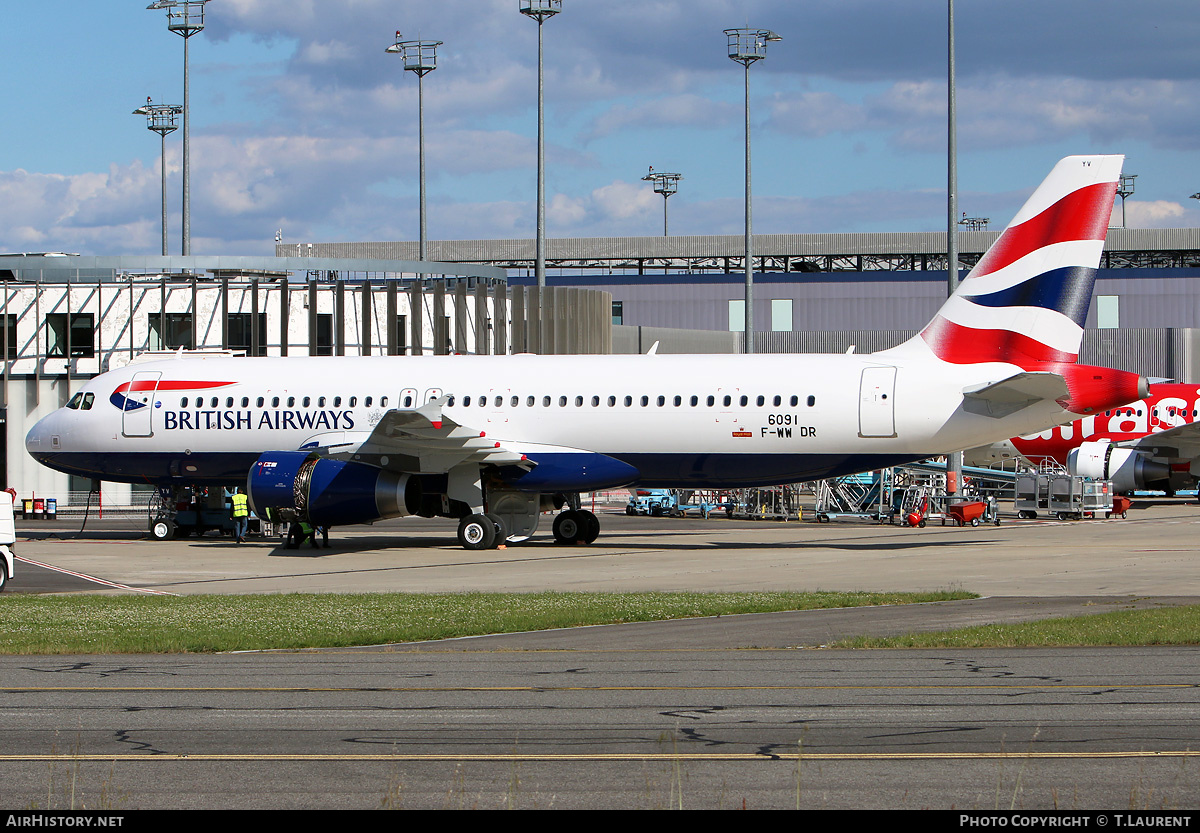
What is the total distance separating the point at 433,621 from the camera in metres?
16.2

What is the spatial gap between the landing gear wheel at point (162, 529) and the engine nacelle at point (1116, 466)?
3003 cm

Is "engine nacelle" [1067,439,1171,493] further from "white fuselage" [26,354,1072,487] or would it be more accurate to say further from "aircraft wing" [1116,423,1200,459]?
"white fuselage" [26,354,1072,487]

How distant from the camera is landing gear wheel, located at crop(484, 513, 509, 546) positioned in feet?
95.5

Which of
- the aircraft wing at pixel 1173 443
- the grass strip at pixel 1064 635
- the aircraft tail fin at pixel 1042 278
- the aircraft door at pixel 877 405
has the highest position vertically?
the aircraft tail fin at pixel 1042 278

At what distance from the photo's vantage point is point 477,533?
28875 millimetres

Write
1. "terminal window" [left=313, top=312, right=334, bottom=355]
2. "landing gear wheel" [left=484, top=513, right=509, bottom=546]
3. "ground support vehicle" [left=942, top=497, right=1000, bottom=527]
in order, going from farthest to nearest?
"terminal window" [left=313, top=312, right=334, bottom=355] → "ground support vehicle" [left=942, top=497, right=1000, bottom=527] → "landing gear wheel" [left=484, top=513, right=509, bottom=546]

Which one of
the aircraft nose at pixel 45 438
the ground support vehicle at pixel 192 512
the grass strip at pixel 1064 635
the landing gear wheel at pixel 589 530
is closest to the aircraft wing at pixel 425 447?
the landing gear wheel at pixel 589 530

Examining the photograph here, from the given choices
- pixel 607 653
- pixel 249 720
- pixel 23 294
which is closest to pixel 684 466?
pixel 607 653

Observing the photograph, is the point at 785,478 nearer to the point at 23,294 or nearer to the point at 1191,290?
the point at 23,294

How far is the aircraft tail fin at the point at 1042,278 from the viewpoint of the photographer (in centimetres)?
2675

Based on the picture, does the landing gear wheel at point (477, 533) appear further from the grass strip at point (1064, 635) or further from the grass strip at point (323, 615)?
the grass strip at point (1064, 635)

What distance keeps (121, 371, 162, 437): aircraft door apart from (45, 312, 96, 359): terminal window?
46.6 ft

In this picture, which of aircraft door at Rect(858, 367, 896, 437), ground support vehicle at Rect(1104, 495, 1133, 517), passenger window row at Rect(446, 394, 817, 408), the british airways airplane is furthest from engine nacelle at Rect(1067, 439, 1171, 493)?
passenger window row at Rect(446, 394, 817, 408)

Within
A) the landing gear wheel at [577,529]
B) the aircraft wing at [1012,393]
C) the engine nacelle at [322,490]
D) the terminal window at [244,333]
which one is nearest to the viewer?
the aircraft wing at [1012,393]
